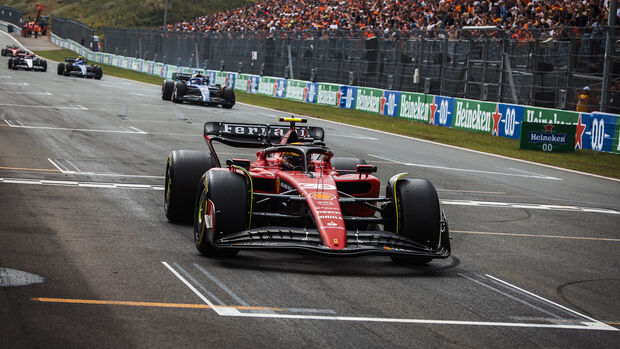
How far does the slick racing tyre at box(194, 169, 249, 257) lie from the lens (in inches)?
337

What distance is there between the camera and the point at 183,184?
10625mm

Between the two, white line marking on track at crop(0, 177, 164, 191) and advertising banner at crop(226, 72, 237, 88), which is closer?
white line marking on track at crop(0, 177, 164, 191)

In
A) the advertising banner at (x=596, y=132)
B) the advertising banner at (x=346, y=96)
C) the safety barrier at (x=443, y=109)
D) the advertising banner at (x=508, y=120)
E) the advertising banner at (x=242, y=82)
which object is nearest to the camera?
the advertising banner at (x=596, y=132)

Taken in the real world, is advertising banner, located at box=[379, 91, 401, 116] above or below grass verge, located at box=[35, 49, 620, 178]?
above

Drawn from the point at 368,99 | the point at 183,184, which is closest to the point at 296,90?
the point at 368,99

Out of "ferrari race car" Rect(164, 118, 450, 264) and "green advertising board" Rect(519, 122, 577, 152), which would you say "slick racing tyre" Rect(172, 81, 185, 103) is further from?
"ferrari race car" Rect(164, 118, 450, 264)

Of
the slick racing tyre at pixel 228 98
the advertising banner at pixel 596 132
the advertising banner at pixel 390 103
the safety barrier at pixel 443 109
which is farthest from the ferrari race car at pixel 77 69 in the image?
the advertising banner at pixel 596 132

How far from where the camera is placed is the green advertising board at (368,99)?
36775 mm

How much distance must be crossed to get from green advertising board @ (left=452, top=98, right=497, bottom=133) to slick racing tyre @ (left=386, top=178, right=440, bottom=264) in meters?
20.2

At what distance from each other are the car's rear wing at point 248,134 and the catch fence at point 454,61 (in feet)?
49.1

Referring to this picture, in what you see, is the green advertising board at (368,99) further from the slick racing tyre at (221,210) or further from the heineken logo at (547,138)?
the slick racing tyre at (221,210)

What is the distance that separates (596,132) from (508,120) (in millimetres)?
4045

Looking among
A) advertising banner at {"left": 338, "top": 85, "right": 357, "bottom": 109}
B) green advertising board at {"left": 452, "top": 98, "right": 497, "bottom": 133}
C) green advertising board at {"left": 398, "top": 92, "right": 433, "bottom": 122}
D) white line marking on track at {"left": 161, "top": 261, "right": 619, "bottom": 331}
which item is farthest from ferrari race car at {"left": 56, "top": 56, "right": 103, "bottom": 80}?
white line marking on track at {"left": 161, "top": 261, "right": 619, "bottom": 331}

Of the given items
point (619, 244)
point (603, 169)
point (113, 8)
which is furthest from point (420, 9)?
point (113, 8)
